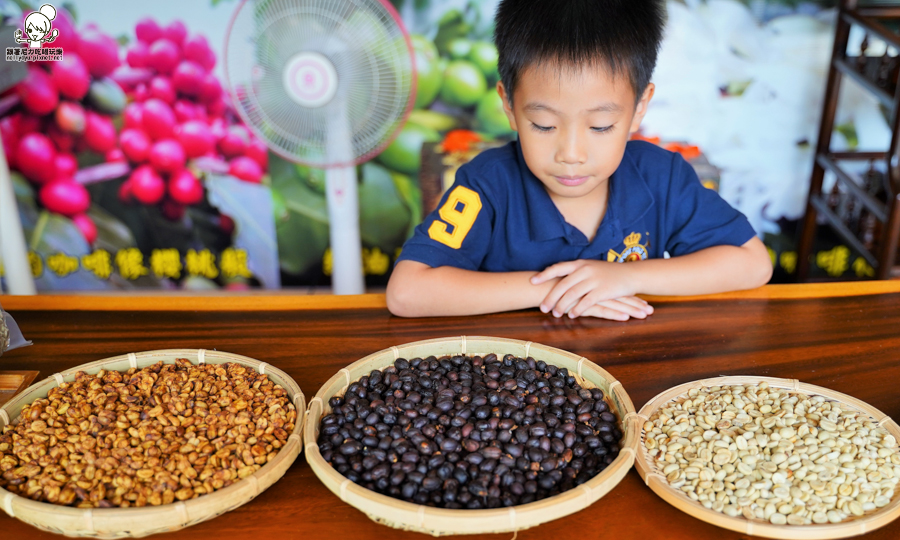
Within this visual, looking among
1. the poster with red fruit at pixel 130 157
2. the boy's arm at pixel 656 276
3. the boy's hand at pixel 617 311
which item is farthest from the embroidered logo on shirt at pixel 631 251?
the poster with red fruit at pixel 130 157

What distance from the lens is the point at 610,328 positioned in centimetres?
136

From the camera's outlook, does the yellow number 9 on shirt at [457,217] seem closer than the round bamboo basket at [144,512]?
No

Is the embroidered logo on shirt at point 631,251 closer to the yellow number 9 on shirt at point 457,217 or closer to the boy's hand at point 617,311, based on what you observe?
the boy's hand at point 617,311

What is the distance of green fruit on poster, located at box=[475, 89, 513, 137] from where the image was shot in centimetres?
300

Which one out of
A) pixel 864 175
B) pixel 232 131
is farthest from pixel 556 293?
pixel 864 175

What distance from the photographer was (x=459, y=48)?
294 centimetres

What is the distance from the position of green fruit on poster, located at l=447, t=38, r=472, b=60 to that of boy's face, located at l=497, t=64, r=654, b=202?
1665mm

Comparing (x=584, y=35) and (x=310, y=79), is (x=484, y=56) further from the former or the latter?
(x=584, y=35)

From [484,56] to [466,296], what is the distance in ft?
6.00

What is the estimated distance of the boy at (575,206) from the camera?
4.25ft

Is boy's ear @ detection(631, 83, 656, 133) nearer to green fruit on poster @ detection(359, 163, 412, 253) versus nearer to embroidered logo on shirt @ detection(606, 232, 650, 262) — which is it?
embroidered logo on shirt @ detection(606, 232, 650, 262)

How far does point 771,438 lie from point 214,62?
2773 millimetres

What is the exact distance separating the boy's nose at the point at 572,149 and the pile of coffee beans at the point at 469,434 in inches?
17.1

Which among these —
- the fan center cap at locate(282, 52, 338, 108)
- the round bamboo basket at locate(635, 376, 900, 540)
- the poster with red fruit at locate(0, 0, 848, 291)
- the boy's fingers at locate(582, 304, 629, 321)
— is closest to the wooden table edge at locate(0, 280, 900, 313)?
the boy's fingers at locate(582, 304, 629, 321)
